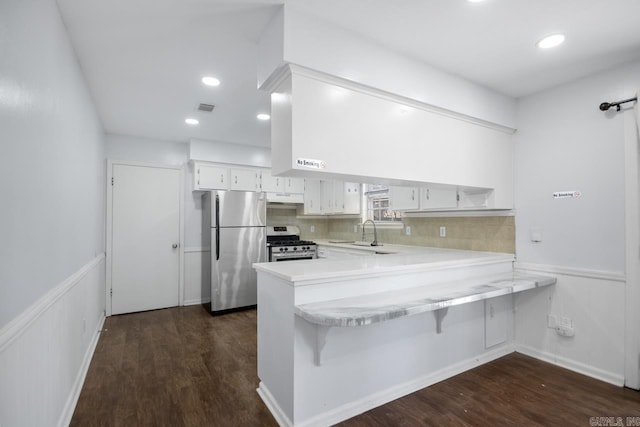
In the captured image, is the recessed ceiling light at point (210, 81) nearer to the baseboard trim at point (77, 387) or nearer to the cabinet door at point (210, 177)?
the cabinet door at point (210, 177)

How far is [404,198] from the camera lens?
12.7 feet

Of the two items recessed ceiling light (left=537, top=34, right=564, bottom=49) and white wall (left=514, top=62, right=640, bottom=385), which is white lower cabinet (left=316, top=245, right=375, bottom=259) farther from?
recessed ceiling light (left=537, top=34, right=564, bottom=49)

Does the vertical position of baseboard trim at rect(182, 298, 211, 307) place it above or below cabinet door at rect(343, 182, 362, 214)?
below

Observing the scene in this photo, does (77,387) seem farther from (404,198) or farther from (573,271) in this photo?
(573,271)

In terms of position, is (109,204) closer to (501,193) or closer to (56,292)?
(56,292)

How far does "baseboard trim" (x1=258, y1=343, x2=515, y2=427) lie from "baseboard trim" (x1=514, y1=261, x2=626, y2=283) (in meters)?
0.97

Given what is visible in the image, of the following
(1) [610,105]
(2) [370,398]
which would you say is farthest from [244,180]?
(1) [610,105]

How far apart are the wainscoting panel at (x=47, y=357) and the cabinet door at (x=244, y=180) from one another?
248 centimetres

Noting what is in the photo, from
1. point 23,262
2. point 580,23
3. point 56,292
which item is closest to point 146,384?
point 56,292

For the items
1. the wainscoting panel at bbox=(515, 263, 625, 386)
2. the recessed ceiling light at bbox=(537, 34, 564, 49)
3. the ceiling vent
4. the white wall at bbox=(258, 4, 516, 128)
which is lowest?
the wainscoting panel at bbox=(515, 263, 625, 386)

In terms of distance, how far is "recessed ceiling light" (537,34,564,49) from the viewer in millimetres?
2154

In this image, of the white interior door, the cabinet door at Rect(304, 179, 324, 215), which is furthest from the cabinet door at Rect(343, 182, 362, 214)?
the white interior door

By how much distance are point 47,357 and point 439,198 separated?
345cm

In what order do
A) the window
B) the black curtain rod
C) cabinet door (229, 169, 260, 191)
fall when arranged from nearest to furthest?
the black curtain rod < the window < cabinet door (229, 169, 260, 191)
